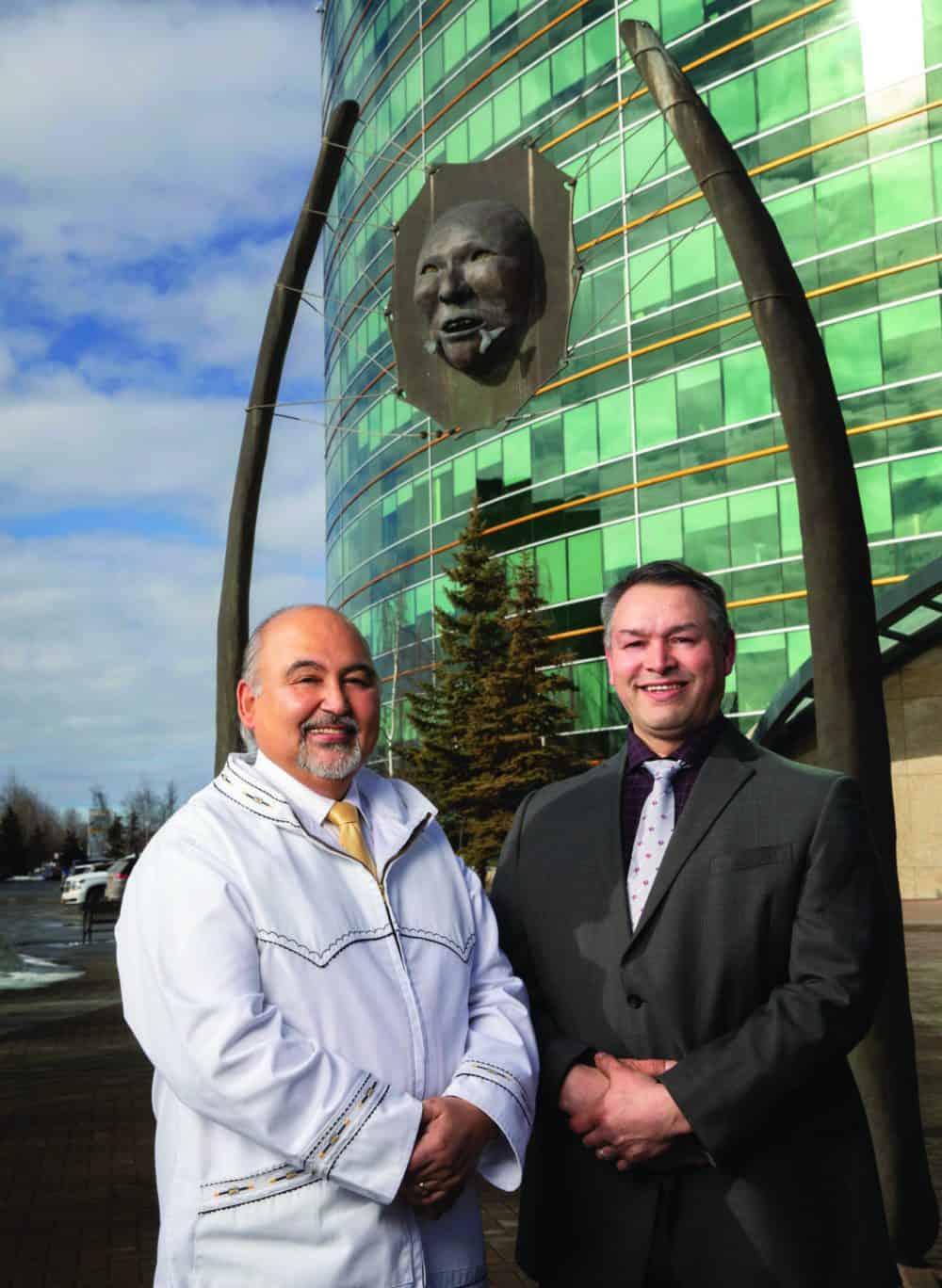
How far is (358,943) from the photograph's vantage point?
8.16 ft

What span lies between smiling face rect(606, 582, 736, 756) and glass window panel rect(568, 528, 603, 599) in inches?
1191

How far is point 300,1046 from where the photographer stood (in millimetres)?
A: 2307

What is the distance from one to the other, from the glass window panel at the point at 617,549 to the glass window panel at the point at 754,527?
286 centimetres

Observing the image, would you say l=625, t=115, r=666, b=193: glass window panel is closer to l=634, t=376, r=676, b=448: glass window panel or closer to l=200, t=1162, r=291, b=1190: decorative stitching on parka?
l=634, t=376, r=676, b=448: glass window panel

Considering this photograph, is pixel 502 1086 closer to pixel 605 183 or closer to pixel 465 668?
pixel 465 668

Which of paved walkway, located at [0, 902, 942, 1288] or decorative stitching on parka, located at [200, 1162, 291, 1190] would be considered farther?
paved walkway, located at [0, 902, 942, 1288]

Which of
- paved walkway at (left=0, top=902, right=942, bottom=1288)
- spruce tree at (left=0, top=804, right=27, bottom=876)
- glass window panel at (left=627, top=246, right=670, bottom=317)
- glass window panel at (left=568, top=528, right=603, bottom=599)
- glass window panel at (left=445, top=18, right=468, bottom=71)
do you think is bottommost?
spruce tree at (left=0, top=804, right=27, bottom=876)

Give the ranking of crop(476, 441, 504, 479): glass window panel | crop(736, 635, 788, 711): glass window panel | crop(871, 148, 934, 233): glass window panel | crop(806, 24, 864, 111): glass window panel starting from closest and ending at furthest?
1. crop(871, 148, 934, 233): glass window panel
2. crop(806, 24, 864, 111): glass window panel
3. crop(736, 635, 788, 711): glass window panel
4. crop(476, 441, 504, 479): glass window panel

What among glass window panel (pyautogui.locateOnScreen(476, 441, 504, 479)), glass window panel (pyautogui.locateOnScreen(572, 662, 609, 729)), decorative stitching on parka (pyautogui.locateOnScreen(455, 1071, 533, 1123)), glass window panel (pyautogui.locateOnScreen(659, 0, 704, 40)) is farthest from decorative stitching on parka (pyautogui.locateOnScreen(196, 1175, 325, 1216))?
glass window panel (pyautogui.locateOnScreen(476, 441, 504, 479))

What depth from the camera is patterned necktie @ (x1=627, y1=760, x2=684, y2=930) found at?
9.24 ft

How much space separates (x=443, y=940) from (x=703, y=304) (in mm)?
29808

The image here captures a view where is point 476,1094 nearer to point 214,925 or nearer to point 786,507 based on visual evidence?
point 214,925

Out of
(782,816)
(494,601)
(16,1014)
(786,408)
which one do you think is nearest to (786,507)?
(494,601)

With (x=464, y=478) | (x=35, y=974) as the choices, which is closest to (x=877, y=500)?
(x=464, y=478)
